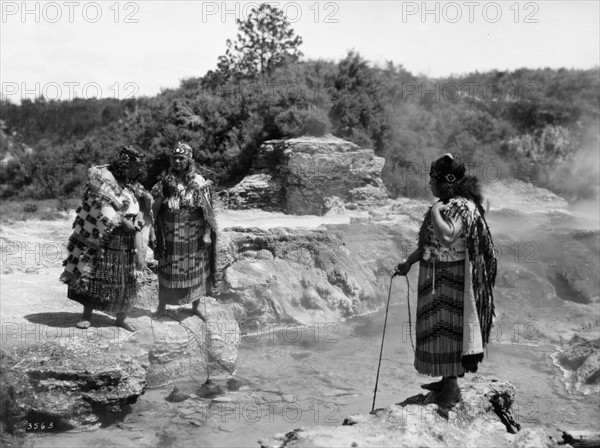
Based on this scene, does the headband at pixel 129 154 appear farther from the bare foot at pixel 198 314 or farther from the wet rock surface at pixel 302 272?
the wet rock surface at pixel 302 272

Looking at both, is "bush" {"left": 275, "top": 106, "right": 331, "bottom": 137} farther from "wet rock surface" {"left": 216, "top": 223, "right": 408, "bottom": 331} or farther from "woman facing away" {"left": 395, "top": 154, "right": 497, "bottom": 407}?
"woman facing away" {"left": 395, "top": 154, "right": 497, "bottom": 407}

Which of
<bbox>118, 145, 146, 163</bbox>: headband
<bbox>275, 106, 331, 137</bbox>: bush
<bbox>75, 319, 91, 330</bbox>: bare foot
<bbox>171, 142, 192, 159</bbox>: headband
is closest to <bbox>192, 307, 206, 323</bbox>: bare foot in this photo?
<bbox>75, 319, 91, 330</bbox>: bare foot

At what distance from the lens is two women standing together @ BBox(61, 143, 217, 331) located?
5.78 meters

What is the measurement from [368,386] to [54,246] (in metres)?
6.22

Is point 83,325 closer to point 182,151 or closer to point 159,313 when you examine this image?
point 159,313

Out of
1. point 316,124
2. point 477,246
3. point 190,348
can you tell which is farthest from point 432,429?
point 316,124

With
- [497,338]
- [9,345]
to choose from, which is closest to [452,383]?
[9,345]

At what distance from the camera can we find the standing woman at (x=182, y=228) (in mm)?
6320

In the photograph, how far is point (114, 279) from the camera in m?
5.86

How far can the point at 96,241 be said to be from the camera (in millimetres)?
5793

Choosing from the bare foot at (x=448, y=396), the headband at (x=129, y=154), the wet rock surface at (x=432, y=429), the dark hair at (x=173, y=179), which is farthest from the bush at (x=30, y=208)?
the bare foot at (x=448, y=396)

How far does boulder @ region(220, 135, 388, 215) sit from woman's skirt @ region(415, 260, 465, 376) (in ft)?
37.7

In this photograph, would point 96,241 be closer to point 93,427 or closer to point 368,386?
point 93,427

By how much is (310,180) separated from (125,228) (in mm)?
10233
